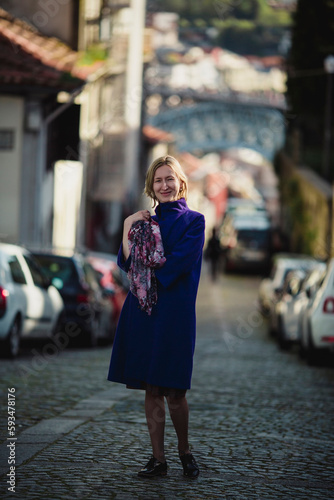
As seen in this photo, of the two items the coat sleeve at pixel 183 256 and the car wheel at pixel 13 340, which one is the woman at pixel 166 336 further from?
the car wheel at pixel 13 340

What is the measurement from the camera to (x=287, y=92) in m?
46.7

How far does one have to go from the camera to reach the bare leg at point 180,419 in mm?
6548

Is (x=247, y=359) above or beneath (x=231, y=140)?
beneath

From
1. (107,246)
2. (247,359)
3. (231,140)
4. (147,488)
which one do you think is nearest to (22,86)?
(247,359)

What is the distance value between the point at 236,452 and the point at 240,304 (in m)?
24.1

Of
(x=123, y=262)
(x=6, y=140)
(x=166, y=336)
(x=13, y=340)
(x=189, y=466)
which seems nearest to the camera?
(x=166, y=336)

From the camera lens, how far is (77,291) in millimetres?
17094

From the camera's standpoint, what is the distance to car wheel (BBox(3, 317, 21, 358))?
1376 centimetres

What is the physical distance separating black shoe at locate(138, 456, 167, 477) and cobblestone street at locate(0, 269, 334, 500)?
0.06m

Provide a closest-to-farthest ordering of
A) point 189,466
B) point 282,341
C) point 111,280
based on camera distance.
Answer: point 189,466, point 282,341, point 111,280

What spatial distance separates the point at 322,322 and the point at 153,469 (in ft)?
28.1

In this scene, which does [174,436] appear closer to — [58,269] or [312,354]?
[312,354]

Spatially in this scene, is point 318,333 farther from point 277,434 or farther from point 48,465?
point 48,465

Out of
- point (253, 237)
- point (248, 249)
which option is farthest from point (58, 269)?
point (253, 237)
